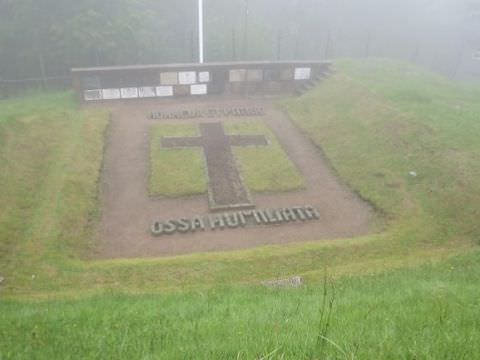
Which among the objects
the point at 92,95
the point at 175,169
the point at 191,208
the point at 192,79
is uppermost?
the point at 192,79

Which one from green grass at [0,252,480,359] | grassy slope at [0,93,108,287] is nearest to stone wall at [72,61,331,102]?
grassy slope at [0,93,108,287]

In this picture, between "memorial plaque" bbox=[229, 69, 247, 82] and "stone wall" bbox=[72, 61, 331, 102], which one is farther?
"memorial plaque" bbox=[229, 69, 247, 82]

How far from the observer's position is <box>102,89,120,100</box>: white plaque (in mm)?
20688

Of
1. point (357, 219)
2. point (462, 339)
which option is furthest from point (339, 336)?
point (357, 219)

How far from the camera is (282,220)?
1216 centimetres

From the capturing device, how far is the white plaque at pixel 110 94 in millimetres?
20688

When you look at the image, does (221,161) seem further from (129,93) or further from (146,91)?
(129,93)

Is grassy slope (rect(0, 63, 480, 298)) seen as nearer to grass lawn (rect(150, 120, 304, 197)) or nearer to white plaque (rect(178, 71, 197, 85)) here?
grass lawn (rect(150, 120, 304, 197))

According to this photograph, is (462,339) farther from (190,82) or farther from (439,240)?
(190,82)

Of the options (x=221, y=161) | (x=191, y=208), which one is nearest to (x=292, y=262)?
(x=191, y=208)

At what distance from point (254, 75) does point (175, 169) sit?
948cm

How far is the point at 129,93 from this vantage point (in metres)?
21.0

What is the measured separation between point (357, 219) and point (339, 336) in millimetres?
8803

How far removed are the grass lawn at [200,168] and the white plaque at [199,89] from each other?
180 inches
